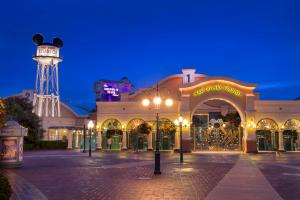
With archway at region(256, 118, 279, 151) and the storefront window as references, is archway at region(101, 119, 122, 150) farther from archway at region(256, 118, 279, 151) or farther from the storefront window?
archway at region(256, 118, 279, 151)

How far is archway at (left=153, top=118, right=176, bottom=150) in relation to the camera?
157ft

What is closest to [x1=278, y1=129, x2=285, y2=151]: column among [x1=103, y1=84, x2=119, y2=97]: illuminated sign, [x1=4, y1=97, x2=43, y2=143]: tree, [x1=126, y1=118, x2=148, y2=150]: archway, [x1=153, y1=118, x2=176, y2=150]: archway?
[x1=153, y1=118, x2=176, y2=150]: archway

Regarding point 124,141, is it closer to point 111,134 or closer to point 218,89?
point 111,134

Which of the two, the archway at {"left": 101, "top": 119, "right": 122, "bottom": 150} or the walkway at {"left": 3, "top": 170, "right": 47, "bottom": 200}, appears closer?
the walkway at {"left": 3, "top": 170, "right": 47, "bottom": 200}

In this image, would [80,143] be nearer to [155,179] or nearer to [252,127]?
[252,127]

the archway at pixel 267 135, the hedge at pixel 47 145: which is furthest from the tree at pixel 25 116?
the archway at pixel 267 135

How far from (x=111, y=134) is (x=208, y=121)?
12721 mm

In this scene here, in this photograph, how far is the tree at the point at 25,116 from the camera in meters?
51.6

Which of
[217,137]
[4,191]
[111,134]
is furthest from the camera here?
[111,134]

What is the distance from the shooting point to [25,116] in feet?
171

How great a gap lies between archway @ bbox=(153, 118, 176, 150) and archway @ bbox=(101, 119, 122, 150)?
4.87 meters

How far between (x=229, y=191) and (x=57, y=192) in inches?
241

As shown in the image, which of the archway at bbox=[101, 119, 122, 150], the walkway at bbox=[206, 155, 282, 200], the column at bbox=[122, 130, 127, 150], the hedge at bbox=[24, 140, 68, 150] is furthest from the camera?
the hedge at bbox=[24, 140, 68, 150]

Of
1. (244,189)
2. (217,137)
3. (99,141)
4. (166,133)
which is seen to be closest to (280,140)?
(217,137)
